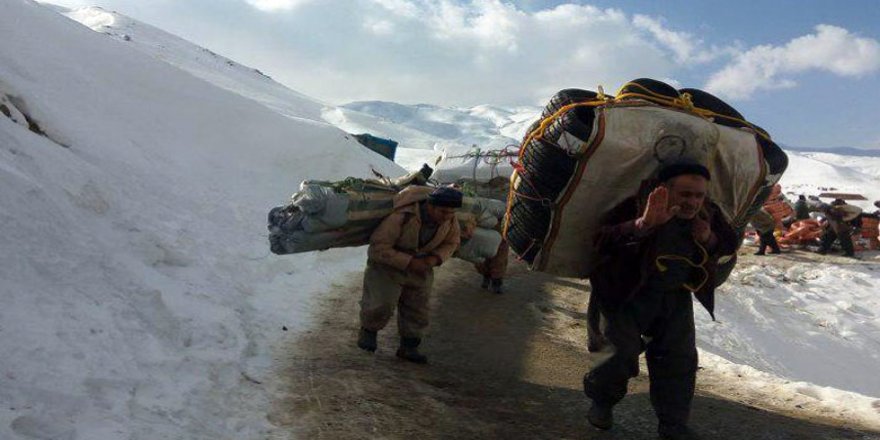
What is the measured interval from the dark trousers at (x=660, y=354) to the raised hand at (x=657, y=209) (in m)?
0.54

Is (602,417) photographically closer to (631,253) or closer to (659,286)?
(659,286)

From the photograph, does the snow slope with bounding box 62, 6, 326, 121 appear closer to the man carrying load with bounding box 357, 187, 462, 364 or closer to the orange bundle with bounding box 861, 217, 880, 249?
the orange bundle with bounding box 861, 217, 880, 249

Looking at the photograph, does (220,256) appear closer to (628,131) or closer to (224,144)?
(628,131)

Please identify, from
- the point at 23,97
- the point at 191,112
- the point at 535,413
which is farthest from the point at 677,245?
the point at 191,112

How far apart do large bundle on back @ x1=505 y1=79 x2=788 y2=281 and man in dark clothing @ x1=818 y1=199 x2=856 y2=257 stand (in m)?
13.9

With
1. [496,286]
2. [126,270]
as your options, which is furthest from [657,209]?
[496,286]

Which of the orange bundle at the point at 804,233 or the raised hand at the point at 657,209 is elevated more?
the orange bundle at the point at 804,233

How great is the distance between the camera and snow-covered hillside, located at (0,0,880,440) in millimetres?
3053

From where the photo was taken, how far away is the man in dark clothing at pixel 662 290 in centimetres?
329

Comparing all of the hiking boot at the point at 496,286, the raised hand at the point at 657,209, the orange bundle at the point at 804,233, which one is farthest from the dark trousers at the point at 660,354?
the orange bundle at the point at 804,233

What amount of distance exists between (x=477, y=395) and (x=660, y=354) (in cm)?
130

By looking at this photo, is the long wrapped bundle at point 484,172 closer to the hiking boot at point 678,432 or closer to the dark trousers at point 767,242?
the hiking boot at point 678,432

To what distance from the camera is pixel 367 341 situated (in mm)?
4863

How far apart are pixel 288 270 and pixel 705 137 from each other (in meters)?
5.33
